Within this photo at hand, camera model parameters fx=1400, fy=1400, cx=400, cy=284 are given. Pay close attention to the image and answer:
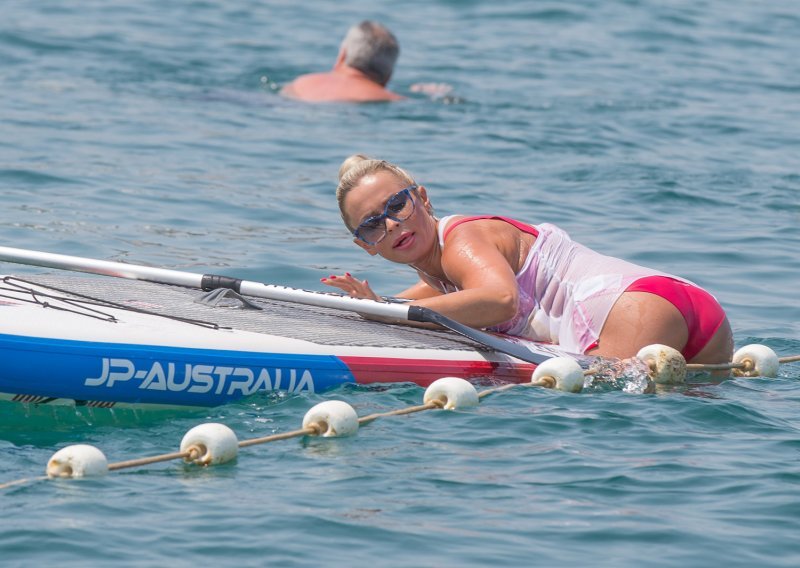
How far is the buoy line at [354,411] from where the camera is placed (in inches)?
195

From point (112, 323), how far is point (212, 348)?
44cm

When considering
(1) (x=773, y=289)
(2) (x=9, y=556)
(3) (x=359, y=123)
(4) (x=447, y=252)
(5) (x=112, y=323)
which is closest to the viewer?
(2) (x=9, y=556)

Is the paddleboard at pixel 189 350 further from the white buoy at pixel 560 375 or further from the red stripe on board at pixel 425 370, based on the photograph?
the white buoy at pixel 560 375

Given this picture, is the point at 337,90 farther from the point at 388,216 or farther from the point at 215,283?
the point at 388,216

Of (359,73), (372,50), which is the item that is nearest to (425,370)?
(372,50)

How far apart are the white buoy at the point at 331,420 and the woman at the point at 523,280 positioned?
2.98 ft

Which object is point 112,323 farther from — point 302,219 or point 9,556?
point 302,219

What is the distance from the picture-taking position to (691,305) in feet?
21.4

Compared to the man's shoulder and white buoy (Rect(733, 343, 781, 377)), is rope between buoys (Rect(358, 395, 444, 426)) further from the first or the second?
the man's shoulder

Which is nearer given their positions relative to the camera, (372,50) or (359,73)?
(372,50)

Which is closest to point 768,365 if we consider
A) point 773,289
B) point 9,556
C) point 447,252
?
point 447,252

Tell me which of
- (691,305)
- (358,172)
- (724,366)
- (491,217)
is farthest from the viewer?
(491,217)

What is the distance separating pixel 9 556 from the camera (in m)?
4.39

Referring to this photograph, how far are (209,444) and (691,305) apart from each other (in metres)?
2.52
